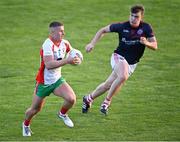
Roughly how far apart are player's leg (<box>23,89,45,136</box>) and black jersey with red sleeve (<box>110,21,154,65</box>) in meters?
2.31

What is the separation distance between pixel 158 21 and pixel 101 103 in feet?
25.4

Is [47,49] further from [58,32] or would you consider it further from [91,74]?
[91,74]

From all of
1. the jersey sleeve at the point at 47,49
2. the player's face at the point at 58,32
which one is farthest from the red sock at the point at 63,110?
the player's face at the point at 58,32

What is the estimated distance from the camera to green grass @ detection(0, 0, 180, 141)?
42.4ft

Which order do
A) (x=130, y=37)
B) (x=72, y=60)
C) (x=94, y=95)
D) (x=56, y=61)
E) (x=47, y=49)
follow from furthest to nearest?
(x=94, y=95)
(x=130, y=37)
(x=47, y=49)
(x=56, y=61)
(x=72, y=60)

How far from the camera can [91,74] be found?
56.3ft

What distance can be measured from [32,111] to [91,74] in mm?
5000

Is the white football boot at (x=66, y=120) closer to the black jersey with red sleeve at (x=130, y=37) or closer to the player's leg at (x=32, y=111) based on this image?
the player's leg at (x=32, y=111)

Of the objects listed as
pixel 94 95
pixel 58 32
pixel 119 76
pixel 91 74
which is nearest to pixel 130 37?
pixel 119 76

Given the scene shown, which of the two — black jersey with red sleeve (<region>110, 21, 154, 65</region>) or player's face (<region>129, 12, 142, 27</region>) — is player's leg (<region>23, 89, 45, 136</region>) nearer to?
black jersey with red sleeve (<region>110, 21, 154, 65</region>)

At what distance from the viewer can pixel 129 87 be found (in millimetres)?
16078

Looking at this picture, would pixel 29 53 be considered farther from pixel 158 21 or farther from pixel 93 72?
pixel 158 21

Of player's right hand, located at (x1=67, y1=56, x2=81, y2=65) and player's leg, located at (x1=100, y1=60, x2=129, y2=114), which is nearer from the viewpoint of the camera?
player's right hand, located at (x1=67, y1=56, x2=81, y2=65)

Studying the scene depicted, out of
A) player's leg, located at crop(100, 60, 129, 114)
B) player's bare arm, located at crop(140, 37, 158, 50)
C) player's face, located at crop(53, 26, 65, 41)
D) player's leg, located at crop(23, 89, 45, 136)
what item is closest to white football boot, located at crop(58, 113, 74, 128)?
player's leg, located at crop(23, 89, 45, 136)
